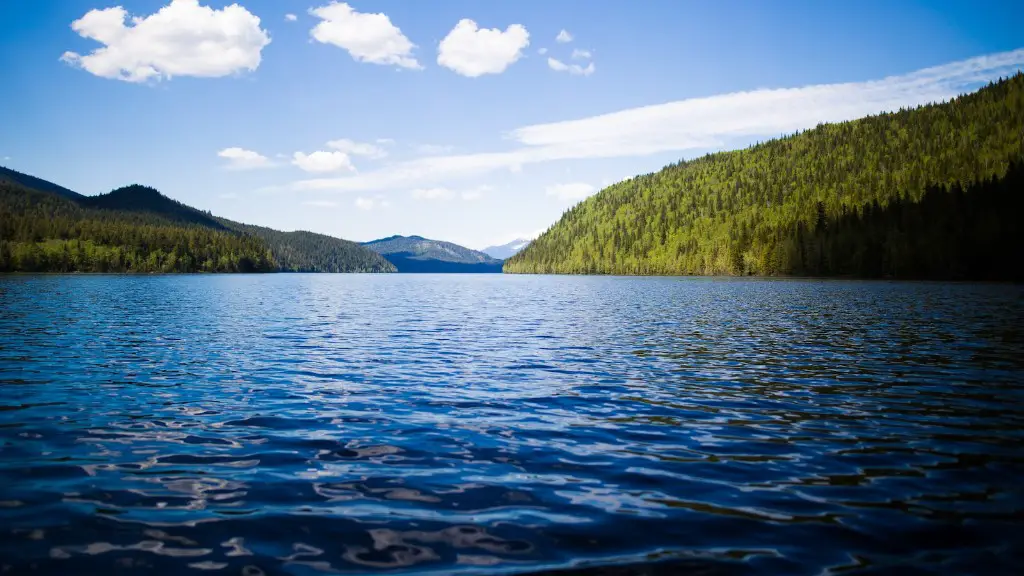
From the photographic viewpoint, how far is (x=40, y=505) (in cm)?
960

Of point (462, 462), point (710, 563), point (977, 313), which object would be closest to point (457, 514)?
point (462, 462)

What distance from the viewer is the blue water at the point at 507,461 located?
8.05 meters

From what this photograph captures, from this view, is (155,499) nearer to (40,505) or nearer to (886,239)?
(40,505)

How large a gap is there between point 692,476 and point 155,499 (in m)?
9.76

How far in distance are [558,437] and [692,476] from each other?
12.3 ft

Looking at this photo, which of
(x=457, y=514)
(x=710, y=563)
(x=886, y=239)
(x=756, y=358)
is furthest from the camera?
(x=886, y=239)

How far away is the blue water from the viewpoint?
8.05 meters

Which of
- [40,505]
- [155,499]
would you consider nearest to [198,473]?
[155,499]

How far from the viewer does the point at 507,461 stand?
483 inches

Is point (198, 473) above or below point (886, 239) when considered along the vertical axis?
below

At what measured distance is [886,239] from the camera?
15288 centimetres

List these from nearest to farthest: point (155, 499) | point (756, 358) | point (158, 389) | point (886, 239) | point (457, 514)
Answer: point (457, 514), point (155, 499), point (158, 389), point (756, 358), point (886, 239)

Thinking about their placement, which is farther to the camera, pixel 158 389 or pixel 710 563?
pixel 158 389

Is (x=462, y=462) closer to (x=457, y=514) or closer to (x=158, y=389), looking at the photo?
(x=457, y=514)
